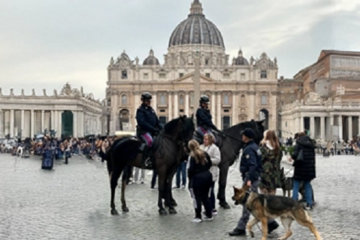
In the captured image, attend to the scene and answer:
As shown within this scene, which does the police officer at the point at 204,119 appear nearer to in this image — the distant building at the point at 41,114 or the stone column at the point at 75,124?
the distant building at the point at 41,114

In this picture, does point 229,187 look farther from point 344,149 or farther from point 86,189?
point 344,149

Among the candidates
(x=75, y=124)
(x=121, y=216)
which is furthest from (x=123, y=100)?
(x=121, y=216)

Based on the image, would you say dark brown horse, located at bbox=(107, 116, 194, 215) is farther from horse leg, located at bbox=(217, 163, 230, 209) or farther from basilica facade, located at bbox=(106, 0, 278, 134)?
basilica facade, located at bbox=(106, 0, 278, 134)

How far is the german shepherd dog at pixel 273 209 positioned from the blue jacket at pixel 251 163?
535 millimetres

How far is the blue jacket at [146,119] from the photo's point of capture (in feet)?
38.1

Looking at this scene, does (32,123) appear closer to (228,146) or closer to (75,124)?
(75,124)

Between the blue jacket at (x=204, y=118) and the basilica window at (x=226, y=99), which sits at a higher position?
the basilica window at (x=226, y=99)

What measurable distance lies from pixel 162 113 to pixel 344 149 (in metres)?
60.0

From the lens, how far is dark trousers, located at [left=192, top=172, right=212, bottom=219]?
10.2 metres

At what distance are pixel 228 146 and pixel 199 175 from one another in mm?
2207

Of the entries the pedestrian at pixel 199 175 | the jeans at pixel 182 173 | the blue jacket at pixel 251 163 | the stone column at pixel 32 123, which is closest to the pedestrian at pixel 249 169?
the blue jacket at pixel 251 163

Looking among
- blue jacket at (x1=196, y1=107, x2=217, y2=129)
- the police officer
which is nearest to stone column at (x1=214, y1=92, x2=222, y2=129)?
the police officer

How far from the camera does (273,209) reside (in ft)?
28.1

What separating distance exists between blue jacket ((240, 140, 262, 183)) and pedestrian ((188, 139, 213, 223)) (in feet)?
3.18
